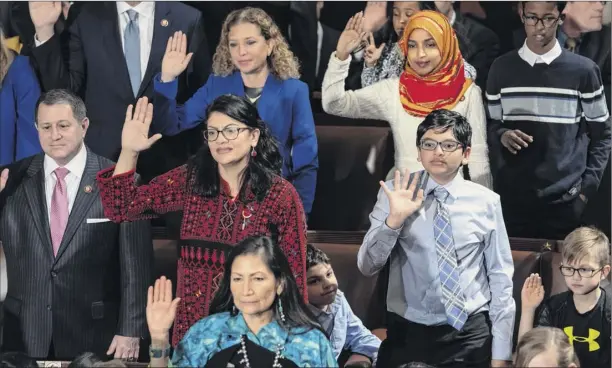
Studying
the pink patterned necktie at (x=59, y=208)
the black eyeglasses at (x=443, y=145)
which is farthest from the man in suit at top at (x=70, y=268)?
the black eyeglasses at (x=443, y=145)

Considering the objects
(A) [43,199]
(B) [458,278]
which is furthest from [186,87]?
(B) [458,278]

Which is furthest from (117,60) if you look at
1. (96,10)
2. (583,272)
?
(583,272)

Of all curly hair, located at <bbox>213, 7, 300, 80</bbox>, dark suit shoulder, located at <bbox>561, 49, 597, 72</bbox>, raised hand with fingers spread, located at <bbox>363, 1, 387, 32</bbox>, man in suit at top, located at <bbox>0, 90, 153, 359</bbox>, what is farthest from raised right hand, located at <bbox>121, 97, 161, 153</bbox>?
dark suit shoulder, located at <bbox>561, 49, 597, 72</bbox>

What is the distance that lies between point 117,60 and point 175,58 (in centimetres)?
30

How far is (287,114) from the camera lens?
476cm

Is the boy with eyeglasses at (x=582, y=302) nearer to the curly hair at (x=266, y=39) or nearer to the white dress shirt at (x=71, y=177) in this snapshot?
the curly hair at (x=266, y=39)

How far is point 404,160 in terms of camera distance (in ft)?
15.4

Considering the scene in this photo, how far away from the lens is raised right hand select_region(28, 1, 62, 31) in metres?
5.09

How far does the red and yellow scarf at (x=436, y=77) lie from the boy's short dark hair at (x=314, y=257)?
59 centimetres

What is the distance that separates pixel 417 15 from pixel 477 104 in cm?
38

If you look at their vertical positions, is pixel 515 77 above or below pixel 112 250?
above

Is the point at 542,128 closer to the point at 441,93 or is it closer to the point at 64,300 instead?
the point at 441,93

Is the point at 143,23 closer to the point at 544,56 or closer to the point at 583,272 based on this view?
the point at 544,56

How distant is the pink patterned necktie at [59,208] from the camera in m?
4.59
